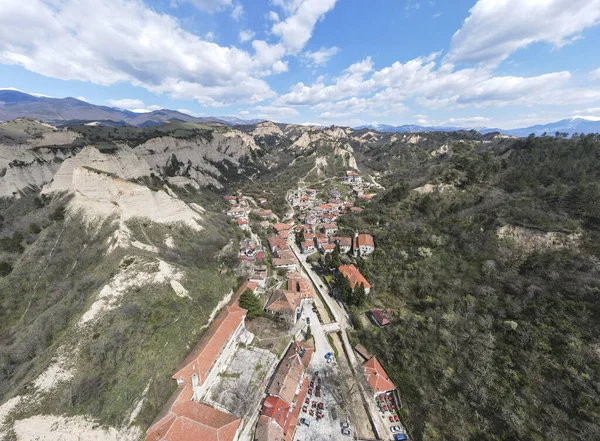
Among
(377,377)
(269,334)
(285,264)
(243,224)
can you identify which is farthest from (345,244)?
(377,377)

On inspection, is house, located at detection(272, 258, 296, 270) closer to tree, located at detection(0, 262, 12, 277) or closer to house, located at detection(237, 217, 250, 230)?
house, located at detection(237, 217, 250, 230)

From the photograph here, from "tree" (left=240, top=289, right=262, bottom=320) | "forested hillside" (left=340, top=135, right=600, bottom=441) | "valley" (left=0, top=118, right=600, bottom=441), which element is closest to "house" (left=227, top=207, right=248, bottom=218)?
"valley" (left=0, top=118, right=600, bottom=441)

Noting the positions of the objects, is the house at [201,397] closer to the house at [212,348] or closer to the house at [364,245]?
the house at [212,348]

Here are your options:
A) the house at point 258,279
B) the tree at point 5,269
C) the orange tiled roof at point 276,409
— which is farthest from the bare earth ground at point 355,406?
the tree at point 5,269

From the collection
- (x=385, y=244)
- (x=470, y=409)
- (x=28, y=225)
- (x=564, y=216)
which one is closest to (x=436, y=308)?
(x=470, y=409)

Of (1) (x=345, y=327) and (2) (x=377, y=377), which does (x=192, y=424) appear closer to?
(2) (x=377, y=377)
